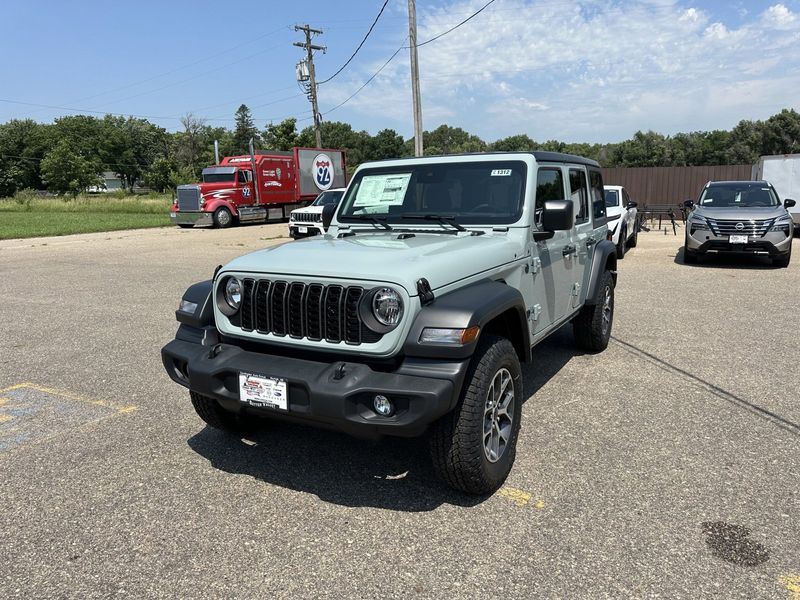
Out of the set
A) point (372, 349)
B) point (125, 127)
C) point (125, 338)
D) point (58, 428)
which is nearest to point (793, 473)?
point (372, 349)

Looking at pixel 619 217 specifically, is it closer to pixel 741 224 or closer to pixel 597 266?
pixel 741 224

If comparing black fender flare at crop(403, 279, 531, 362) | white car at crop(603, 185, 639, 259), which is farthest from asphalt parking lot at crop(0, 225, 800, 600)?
white car at crop(603, 185, 639, 259)

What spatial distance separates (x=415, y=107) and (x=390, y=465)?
56.8 feet

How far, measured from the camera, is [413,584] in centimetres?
251

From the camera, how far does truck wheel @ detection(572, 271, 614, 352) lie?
18.2ft

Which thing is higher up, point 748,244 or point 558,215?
point 558,215

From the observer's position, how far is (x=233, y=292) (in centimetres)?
336

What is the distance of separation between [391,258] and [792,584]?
228cm

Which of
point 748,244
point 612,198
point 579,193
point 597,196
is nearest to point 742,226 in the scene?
point 748,244

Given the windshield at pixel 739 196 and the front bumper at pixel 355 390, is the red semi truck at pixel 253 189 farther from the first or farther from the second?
the front bumper at pixel 355 390

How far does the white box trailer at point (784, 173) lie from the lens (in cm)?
1703

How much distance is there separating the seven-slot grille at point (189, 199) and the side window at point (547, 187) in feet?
72.9

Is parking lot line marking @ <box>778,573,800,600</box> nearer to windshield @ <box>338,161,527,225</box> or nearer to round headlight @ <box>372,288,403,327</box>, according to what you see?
round headlight @ <box>372,288,403,327</box>

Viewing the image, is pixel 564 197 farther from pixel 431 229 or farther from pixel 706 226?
pixel 706 226
